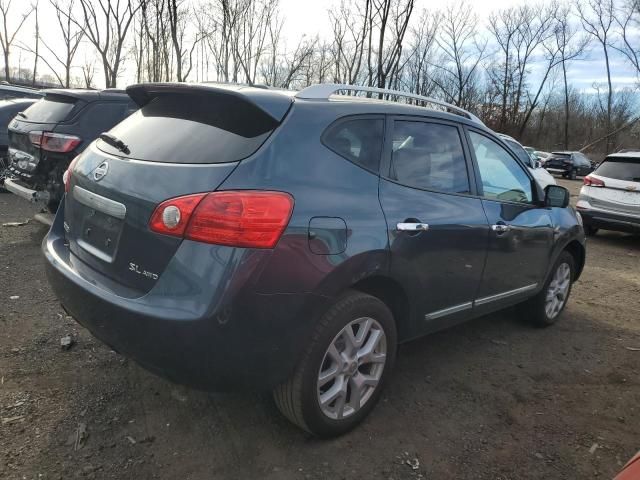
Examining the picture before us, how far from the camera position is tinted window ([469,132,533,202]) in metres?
3.52

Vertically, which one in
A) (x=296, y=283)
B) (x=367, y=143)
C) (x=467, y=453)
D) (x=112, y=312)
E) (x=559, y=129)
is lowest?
(x=467, y=453)

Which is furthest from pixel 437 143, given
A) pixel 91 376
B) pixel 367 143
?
pixel 91 376

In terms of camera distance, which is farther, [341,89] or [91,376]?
[91,376]

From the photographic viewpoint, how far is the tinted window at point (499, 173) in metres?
3.52

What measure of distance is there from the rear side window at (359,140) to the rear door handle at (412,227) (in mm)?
317

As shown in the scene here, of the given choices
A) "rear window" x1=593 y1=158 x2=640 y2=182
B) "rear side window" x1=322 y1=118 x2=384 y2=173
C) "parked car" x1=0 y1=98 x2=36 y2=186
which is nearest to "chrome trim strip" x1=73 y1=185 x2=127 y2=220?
"rear side window" x1=322 y1=118 x2=384 y2=173

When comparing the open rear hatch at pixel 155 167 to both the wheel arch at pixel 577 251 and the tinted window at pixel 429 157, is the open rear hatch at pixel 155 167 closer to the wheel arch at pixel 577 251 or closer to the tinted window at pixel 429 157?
the tinted window at pixel 429 157

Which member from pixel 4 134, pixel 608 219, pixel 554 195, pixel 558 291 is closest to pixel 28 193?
pixel 4 134

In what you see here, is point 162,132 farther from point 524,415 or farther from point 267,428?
point 524,415

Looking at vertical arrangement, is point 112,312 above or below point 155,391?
above

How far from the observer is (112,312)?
2.24 m

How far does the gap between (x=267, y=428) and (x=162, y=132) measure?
1.62 metres

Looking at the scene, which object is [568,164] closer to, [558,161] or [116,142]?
[558,161]

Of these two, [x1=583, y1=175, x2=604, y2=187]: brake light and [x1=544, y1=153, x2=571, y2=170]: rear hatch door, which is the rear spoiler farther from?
[x1=544, y1=153, x2=571, y2=170]: rear hatch door
